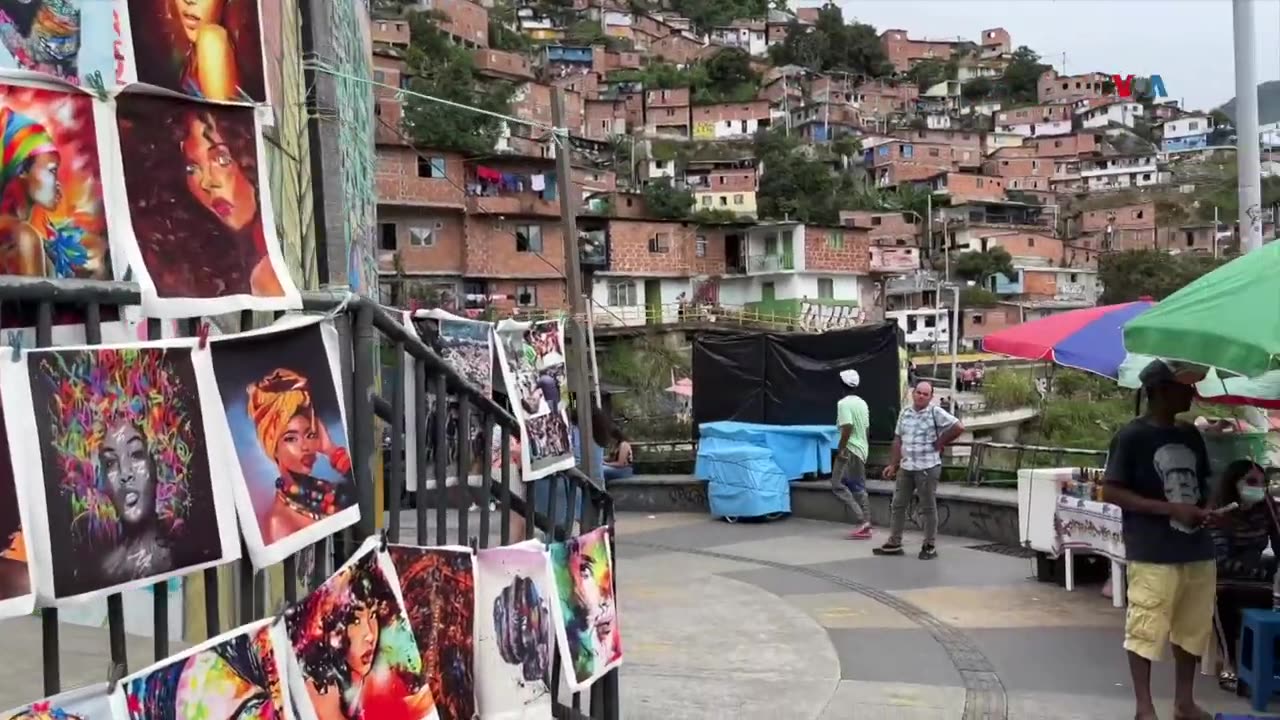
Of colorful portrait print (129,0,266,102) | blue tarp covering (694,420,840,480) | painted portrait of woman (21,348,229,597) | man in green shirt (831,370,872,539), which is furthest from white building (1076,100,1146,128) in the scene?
painted portrait of woman (21,348,229,597)

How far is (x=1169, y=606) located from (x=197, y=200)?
468cm

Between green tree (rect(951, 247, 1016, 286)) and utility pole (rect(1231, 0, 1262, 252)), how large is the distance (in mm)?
60703

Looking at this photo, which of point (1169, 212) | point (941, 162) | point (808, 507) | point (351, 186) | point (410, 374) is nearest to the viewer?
point (410, 374)

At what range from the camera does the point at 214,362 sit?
88.1 inches

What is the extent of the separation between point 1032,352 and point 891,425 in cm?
595

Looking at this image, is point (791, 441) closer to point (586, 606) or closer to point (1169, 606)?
point (1169, 606)

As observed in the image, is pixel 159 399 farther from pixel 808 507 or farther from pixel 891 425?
pixel 891 425

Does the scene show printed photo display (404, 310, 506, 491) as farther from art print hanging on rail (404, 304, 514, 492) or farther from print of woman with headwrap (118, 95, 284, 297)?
print of woman with headwrap (118, 95, 284, 297)

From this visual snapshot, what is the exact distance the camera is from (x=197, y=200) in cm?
232

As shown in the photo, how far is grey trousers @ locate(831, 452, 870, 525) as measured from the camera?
11.6 m

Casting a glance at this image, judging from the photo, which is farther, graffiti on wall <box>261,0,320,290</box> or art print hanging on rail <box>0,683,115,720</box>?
graffiti on wall <box>261,0,320,290</box>

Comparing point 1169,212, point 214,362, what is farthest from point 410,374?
point 1169,212

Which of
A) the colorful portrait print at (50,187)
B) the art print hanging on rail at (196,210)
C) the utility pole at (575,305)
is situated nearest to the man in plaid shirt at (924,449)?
the utility pole at (575,305)

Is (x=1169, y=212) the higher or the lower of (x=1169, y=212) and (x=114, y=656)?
the higher
